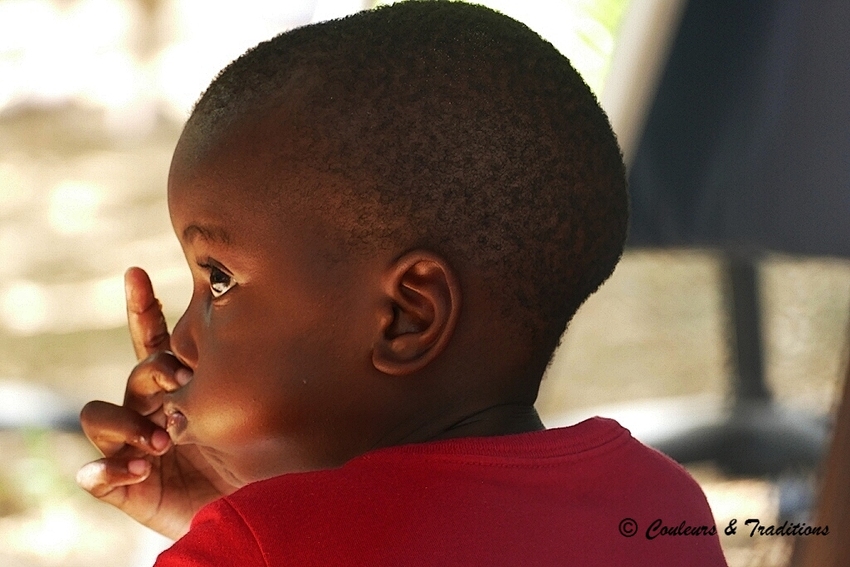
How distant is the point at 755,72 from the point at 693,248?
303 millimetres

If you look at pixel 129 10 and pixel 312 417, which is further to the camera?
pixel 129 10

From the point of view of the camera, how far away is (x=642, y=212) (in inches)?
73.0

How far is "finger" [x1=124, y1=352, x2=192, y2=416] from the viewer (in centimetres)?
118

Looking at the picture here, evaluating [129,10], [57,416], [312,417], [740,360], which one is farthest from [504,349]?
[129,10]

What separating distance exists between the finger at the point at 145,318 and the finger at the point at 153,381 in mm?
55

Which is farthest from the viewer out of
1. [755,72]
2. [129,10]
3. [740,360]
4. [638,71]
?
[129,10]

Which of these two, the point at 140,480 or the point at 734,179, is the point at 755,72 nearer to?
the point at 734,179

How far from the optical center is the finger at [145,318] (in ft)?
4.17

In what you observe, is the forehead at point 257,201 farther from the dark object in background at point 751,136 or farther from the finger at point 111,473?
the dark object in background at point 751,136

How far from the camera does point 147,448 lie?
122cm

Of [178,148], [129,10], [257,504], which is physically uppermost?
[129,10]

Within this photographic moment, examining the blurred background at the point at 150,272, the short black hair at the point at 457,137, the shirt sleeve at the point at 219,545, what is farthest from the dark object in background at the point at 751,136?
the shirt sleeve at the point at 219,545

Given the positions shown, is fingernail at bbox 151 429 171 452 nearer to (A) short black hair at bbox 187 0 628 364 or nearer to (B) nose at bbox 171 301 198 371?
(B) nose at bbox 171 301 198 371

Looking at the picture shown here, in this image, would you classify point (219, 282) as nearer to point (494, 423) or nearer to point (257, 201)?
point (257, 201)
